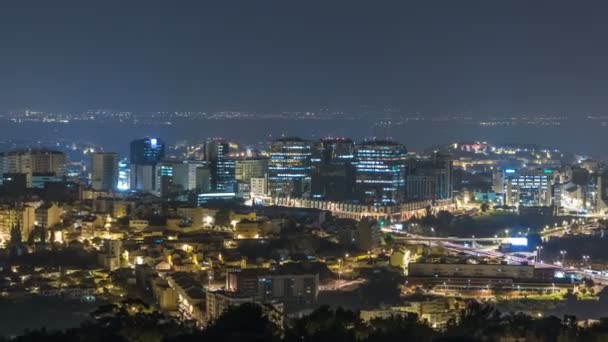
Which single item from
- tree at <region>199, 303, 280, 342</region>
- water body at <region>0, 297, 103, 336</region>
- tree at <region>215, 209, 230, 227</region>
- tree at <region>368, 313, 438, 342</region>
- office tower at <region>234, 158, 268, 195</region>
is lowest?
water body at <region>0, 297, 103, 336</region>

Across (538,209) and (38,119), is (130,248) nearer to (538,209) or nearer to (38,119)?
(538,209)

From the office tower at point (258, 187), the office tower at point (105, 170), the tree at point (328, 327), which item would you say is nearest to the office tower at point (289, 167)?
the office tower at point (258, 187)

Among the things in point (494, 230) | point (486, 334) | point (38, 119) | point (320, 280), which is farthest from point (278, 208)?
point (38, 119)

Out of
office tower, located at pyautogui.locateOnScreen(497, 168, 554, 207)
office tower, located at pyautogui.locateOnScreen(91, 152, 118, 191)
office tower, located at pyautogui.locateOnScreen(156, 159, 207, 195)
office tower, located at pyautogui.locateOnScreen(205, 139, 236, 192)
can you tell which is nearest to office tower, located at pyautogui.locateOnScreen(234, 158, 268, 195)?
office tower, located at pyautogui.locateOnScreen(205, 139, 236, 192)

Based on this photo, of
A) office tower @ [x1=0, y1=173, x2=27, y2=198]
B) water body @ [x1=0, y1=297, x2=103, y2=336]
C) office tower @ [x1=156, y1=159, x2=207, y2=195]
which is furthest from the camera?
office tower @ [x1=156, y1=159, x2=207, y2=195]

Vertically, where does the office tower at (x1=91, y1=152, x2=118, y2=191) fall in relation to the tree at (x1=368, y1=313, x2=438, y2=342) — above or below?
above

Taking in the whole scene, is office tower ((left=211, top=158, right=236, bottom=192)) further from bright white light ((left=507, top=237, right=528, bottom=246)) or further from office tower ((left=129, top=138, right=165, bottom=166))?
bright white light ((left=507, top=237, right=528, bottom=246))

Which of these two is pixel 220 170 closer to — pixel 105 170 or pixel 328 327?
pixel 105 170
